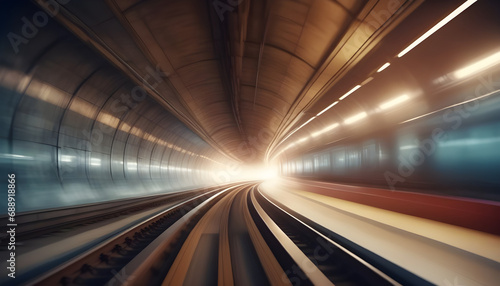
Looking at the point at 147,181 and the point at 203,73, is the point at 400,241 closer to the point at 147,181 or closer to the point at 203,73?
the point at 203,73

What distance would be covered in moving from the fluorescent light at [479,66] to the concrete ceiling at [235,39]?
1845mm

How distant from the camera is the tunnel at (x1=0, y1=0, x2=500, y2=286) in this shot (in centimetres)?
396

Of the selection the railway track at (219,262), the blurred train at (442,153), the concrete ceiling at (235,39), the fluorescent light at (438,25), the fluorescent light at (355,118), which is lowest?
the railway track at (219,262)

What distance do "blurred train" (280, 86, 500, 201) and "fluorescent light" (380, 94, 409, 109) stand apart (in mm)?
729

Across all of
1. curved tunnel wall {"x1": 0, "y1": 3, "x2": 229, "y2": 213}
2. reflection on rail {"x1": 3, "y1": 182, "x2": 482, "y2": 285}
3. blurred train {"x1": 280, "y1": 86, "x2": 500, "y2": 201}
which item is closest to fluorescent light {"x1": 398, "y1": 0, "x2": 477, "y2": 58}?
blurred train {"x1": 280, "y1": 86, "x2": 500, "y2": 201}

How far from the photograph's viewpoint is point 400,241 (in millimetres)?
4848

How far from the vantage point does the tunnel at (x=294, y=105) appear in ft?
13.0

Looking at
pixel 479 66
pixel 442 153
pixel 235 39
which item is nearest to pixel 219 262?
pixel 235 39

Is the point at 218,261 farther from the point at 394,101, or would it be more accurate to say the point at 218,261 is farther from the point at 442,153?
the point at 394,101

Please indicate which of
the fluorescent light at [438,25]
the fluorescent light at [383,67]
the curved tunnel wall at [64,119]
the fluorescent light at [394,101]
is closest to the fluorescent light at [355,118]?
the fluorescent light at [394,101]

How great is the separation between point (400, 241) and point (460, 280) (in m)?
1.67

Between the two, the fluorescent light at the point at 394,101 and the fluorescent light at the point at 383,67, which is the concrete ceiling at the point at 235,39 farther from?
the fluorescent light at the point at 394,101

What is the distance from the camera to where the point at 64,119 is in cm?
830

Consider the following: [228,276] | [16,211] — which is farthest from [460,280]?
[16,211]
